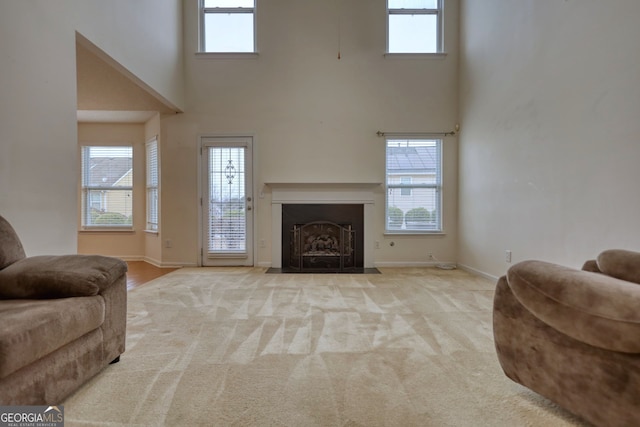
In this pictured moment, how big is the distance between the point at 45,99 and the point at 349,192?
3.50 meters

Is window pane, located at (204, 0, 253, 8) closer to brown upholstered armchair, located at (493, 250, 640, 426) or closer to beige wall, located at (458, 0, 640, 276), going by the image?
beige wall, located at (458, 0, 640, 276)

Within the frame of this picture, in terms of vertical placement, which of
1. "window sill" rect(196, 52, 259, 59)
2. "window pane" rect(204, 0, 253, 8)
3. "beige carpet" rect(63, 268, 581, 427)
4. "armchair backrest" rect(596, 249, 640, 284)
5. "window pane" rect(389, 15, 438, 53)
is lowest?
"beige carpet" rect(63, 268, 581, 427)

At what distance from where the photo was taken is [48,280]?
1.48 meters

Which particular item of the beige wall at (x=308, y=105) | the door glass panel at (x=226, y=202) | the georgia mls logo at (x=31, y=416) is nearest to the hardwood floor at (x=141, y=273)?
the beige wall at (x=308, y=105)

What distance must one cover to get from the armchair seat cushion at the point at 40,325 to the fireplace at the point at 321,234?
3242 mm

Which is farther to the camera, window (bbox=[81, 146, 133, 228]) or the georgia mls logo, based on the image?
window (bbox=[81, 146, 133, 228])

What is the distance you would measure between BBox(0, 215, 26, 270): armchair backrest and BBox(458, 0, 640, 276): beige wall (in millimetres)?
3777

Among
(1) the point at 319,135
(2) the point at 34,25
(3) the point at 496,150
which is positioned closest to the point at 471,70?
(3) the point at 496,150

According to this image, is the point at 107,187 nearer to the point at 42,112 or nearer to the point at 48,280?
the point at 42,112

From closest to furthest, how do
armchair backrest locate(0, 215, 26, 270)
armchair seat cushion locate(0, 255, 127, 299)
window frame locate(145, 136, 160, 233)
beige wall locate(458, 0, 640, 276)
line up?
armchair seat cushion locate(0, 255, 127, 299) → armchair backrest locate(0, 215, 26, 270) → beige wall locate(458, 0, 640, 276) → window frame locate(145, 136, 160, 233)

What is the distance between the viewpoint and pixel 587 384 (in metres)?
1.14

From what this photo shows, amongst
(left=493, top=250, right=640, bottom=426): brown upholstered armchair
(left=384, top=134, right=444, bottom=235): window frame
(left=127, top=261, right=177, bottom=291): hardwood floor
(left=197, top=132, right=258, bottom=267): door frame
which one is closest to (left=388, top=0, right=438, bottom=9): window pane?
(left=384, top=134, right=444, bottom=235): window frame

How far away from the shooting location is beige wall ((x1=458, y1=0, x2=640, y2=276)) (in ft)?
7.26

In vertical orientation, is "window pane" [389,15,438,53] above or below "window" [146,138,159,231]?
above
